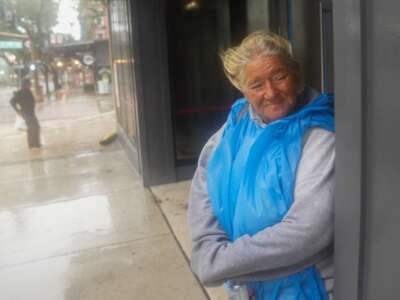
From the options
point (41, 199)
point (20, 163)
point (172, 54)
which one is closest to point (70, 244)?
point (41, 199)

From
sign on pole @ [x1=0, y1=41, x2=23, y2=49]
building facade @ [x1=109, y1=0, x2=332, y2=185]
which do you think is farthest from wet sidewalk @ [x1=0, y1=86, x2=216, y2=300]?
sign on pole @ [x1=0, y1=41, x2=23, y2=49]

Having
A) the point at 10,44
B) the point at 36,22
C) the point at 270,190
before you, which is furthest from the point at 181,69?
the point at 36,22

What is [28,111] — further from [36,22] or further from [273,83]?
[36,22]

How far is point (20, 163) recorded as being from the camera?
25.1 feet

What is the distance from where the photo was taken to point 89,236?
13.3 ft

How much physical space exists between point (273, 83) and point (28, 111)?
901 centimetres

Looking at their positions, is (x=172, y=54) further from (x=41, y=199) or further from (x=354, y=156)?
(x=354, y=156)

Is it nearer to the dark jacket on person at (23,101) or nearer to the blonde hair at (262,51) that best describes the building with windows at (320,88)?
the blonde hair at (262,51)

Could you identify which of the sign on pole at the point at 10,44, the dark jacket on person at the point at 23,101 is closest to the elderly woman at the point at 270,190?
the dark jacket on person at the point at 23,101

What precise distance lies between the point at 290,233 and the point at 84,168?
6047 millimetres

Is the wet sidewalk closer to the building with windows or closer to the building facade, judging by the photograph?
→ the building facade

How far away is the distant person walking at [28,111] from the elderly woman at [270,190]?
27.2 ft

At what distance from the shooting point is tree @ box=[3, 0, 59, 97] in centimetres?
2958

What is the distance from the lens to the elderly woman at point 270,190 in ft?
3.94
